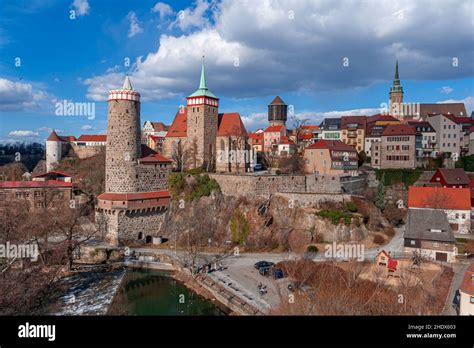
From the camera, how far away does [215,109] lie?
4312 cm

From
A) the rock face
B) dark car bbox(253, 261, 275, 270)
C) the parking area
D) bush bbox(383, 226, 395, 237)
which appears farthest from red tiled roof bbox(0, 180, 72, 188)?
bush bbox(383, 226, 395, 237)

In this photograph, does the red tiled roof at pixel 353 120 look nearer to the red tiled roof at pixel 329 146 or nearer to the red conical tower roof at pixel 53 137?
the red tiled roof at pixel 329 146

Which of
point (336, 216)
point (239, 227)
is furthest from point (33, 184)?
point (336, 216)

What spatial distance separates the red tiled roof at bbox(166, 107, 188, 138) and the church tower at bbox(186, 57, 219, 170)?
1.40 meters

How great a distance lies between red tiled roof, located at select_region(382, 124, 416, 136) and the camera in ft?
148

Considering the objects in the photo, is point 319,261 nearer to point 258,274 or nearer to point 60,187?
point 258,274

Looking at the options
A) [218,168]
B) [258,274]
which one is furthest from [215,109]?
[258,274]

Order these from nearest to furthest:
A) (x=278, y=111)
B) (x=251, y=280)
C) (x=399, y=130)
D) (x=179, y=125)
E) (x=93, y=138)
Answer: (x=251, y=280) < (x=179, y=125) < (x=399, y=130) < (x=93, y=138) < (x=278, y=111)

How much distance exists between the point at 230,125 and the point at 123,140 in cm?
1365

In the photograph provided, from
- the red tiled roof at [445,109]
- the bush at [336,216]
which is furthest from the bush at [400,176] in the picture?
the red tiled roof at [445,109]

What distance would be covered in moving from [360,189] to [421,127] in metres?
17.9

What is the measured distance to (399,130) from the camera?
4597cm

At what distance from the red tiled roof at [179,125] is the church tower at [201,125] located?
140 centimetres

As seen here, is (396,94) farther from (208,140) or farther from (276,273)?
(276,273)
